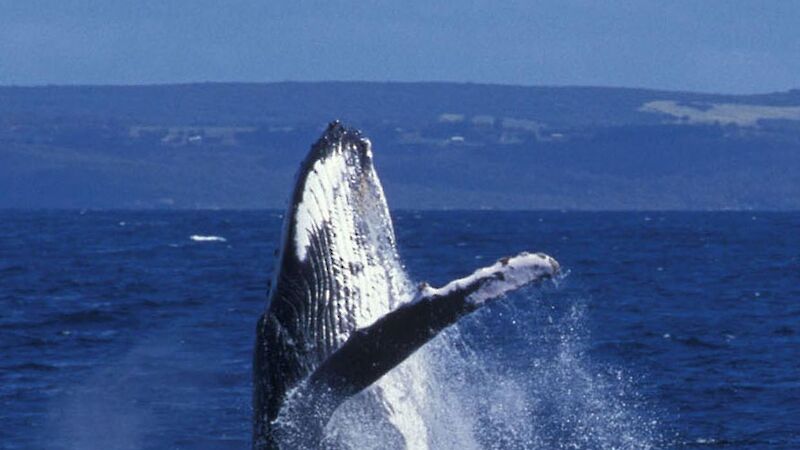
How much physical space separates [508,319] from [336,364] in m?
20.4

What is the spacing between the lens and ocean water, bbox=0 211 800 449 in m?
15.9

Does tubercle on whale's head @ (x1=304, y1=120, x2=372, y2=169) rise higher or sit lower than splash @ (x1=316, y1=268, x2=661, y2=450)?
higher

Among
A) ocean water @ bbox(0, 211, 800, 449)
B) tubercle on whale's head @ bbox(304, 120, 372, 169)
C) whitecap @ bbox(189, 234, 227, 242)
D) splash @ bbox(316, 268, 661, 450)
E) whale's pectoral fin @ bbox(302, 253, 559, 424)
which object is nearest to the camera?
whale's pectoral fin @ bbox(302, 253, 559, 424)

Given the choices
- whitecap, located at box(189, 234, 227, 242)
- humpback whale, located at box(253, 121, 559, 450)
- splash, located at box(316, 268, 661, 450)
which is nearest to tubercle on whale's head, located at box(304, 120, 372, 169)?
humpback whale, located at box(253, 121, 559, 450)

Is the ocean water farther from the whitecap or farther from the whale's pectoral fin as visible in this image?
the whitecap

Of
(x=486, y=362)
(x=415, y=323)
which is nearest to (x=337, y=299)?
(x=415, y=323)

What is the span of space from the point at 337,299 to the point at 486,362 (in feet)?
45.3

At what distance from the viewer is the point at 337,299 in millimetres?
6867

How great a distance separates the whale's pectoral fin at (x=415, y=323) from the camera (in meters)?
6.43

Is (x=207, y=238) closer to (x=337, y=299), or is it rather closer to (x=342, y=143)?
(x=342, y=143)

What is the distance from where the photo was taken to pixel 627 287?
129ft

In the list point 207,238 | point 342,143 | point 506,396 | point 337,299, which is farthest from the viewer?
point 207,238

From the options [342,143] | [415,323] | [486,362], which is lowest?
[486,362]

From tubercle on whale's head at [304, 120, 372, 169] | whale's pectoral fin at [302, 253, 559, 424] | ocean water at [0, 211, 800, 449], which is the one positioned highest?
tubercle on whale's head at [304, 120, 372, 169]
